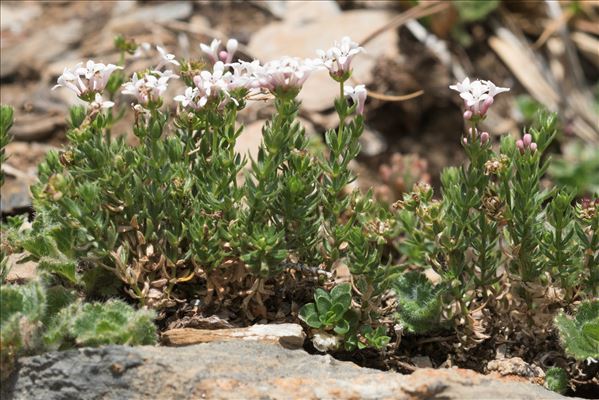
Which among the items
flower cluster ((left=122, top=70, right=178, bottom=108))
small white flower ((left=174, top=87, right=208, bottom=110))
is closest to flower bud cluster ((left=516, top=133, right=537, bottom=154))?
small white flower ((left=174, top=87, right=208, bottom=110))

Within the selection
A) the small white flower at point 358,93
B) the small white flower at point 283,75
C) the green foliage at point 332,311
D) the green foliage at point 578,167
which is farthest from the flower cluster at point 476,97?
the green foliage at point 578,167

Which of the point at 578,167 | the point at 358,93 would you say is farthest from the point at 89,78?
the point at 578,167

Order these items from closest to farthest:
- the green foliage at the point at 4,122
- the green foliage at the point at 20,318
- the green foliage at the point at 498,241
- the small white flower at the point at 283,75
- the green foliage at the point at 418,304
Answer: the green foliage at the point at 20,318
the small white flower at the point at 283,75
the green foliage at the point at 498,241
the green foliage at the point at 418,304
the green foliage at the point at 4,122

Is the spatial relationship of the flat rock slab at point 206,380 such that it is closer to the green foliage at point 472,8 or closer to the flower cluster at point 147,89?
the flower cluster at point 147,89

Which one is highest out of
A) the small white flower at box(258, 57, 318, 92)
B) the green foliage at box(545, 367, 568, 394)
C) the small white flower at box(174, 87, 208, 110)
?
the small white flower at box(258, 57, 318, 92)

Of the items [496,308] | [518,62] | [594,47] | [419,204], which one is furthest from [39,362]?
[594,47]

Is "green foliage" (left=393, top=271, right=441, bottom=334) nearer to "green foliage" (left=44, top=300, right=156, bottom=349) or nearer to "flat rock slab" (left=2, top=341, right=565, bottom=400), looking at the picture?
"flat rock slab" (left=2, top=341, right=565, bottom=400)
